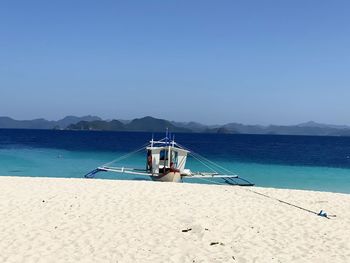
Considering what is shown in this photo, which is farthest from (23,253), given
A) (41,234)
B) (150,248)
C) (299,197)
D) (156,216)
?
(299,197)

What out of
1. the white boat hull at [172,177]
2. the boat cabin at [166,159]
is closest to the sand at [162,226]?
the white boat hull at [172,177]

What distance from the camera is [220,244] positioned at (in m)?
10.2

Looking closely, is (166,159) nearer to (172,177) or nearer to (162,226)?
(172,177)

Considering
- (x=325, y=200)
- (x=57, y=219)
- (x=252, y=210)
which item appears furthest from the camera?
(x=325, y=200)

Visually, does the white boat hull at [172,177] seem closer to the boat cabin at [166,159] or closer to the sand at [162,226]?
the boat cabin at [166,159]

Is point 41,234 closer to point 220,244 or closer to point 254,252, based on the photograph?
point 220,244

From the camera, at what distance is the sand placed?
938 cm

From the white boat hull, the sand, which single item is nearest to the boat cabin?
the white boat hull

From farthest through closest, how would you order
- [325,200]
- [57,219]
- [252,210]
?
[325,200] → [252,210] → [57,219]

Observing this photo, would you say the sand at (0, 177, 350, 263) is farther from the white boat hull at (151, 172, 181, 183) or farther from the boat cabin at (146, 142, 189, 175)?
the boat cabin at (146, 142, 189, 175)

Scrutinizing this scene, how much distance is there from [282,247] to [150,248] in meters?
3.49

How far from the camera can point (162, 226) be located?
38.1 ft

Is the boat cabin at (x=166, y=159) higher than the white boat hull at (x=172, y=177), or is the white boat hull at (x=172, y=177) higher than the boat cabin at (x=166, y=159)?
the boat cabin at (x=166, y=159)

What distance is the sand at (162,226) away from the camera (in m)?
9.38
